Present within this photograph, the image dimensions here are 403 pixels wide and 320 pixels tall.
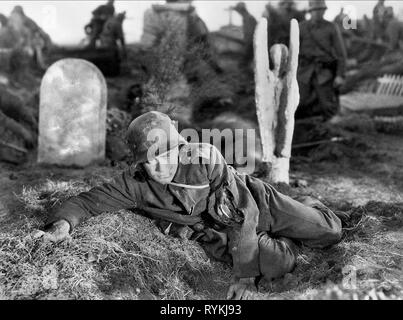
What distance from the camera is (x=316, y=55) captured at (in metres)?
9.82

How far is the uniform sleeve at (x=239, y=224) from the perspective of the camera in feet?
9.98

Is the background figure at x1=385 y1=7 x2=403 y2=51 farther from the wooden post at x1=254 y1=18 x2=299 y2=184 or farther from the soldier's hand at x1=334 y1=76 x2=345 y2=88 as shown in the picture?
the wooden post at x1=254 y1=18 x2=299 y2=184

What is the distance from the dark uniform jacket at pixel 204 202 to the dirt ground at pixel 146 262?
0.18 m

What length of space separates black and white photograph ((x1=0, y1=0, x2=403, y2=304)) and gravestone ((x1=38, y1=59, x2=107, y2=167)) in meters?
0.02

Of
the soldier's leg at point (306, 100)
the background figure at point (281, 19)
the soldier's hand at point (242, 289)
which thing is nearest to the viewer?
the soldier's hand at point (242, 289)

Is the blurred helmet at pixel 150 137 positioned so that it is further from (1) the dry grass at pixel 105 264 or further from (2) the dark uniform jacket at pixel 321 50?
(2) the dark uniform jacket at pixel 321 50

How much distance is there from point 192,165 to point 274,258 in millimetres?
930

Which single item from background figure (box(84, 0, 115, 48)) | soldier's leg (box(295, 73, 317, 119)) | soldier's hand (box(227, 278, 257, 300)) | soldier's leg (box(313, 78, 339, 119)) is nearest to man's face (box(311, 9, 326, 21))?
soldier's leg (box(313, 78, 339, 119))

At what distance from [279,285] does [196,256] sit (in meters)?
0.73

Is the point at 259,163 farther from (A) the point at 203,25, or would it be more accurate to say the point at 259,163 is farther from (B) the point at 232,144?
(A) the point at 203,25

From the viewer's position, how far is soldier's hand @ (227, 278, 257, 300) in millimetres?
2879

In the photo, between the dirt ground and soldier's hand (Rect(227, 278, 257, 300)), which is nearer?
the dirt ground

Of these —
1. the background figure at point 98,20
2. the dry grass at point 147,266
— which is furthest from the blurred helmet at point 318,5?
the dry grass at point 147,266

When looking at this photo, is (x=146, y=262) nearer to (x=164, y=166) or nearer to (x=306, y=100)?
(x=164, y=166)
